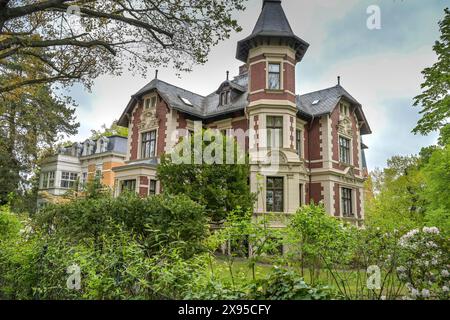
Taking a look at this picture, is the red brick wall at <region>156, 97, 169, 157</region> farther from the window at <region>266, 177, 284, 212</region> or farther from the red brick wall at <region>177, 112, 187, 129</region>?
the window at <region>266, 177, 284, 212</region>

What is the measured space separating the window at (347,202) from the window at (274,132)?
570 centimetres

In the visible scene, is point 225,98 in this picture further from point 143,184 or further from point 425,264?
point 425,264

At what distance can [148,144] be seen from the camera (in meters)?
20.2

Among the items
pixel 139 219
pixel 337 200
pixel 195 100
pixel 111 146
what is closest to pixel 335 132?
pixel 337 200

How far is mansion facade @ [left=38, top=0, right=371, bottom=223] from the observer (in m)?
16.5

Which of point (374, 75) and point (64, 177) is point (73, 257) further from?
point (64, 177)

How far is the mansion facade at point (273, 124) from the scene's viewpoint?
1652 cm

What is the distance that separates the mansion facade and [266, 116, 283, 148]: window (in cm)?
5

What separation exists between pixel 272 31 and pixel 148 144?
30.8ft

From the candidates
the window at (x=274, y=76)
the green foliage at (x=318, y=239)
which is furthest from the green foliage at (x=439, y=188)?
the window at (x=274, y=76)

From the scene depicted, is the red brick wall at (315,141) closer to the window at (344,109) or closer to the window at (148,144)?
the window at (344,109)

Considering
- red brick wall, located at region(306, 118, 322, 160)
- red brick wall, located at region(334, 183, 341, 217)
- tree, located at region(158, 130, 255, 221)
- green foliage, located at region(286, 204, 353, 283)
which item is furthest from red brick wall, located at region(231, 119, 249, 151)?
green foliage, located at region(286, 204, 353, 283)

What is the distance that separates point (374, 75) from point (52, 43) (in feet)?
26.6
